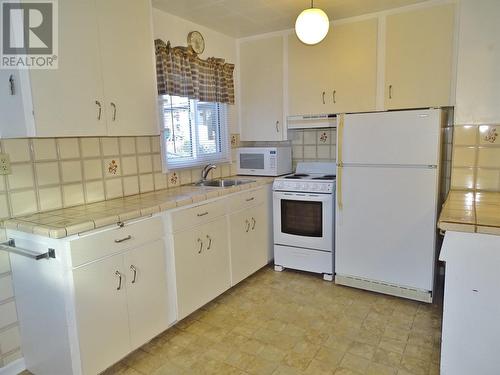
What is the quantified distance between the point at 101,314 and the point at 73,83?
126 centimetres

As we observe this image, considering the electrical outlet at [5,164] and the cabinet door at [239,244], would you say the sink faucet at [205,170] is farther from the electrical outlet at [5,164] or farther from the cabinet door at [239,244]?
the electrical outlet at [5,164]

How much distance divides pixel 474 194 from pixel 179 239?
6.60ft

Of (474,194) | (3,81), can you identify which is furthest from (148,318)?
(474,194)

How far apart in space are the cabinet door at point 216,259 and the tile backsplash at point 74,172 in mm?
587

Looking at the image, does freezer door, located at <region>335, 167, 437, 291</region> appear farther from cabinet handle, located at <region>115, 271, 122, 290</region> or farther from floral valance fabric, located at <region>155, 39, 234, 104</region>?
cabinet handle, located at <region>115, 271, 122, 290</region>

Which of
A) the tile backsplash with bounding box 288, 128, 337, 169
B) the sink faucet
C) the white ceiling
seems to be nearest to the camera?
the white ceiling

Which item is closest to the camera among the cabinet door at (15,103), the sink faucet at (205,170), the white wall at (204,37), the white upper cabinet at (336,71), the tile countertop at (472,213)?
the tile countertop at (472,213)

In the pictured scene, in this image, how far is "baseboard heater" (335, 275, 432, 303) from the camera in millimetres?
2746

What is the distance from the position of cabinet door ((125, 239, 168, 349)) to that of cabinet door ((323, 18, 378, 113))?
2.03 metres

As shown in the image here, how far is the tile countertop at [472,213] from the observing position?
1.60 m

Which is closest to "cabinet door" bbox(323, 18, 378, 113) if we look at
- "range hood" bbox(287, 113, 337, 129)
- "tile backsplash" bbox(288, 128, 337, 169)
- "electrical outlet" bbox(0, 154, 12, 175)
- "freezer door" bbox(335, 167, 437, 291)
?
"range hood" bbox(287, 113, 337, 129)

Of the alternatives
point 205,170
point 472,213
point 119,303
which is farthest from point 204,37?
point 472,213

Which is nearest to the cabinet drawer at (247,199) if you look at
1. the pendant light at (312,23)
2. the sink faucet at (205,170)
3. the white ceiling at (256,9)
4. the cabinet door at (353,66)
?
the sink faucet at (205,170)

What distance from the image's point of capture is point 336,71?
3.19 meters
